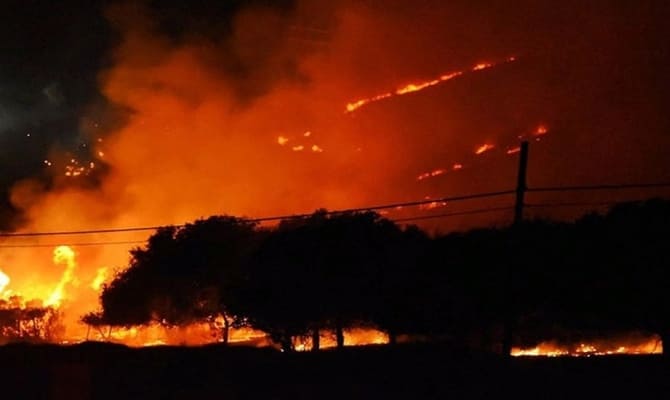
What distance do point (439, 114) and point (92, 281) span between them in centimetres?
4304

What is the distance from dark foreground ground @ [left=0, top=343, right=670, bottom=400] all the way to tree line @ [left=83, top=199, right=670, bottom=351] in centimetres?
1081

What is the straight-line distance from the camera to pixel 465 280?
35.2m

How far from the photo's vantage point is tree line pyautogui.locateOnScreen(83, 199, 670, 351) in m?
32.2

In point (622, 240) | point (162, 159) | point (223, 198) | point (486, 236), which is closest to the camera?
point (622, 240)

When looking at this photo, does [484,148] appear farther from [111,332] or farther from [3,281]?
[3,281]

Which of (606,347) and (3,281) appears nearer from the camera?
(606,347)

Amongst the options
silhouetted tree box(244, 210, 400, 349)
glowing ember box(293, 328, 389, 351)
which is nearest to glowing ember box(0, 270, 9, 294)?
glowing ember box(293, 328, 389, 351)

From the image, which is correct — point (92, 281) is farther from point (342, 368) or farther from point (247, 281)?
point (342, 368)

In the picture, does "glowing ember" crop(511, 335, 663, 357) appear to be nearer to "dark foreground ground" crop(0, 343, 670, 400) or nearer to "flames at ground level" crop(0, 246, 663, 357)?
"flames at ground level" crop(0, 246, 663, 357)

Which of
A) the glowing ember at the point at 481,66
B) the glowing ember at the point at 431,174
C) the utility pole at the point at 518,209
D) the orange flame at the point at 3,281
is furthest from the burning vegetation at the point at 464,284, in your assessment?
the glowing ember at the point at 481,66

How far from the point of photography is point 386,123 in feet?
315

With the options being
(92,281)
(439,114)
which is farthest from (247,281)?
(439,114)

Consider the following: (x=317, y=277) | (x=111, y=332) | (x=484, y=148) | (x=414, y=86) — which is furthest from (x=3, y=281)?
(x=317, y=277)

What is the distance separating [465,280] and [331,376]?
1763cm
